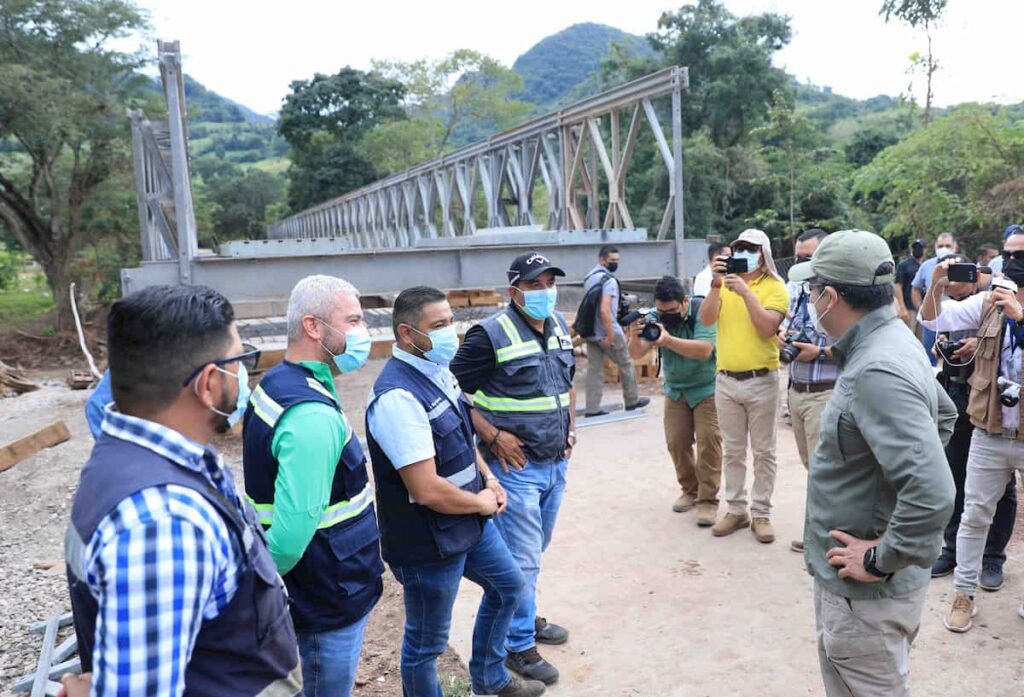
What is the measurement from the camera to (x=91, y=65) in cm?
2206

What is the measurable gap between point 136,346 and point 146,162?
44.5ft

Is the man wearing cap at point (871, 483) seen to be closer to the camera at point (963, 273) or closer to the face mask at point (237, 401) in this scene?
the face mask at point (237, 401)

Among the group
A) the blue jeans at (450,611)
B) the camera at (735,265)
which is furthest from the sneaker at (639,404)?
the blue jeans at (450,611)

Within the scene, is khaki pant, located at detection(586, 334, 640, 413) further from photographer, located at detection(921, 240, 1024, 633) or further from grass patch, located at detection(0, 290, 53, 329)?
grass patch, located at detection(0, 290, 53, 329)

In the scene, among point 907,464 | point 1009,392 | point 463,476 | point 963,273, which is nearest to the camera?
point 907,464

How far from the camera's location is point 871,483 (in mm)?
2268

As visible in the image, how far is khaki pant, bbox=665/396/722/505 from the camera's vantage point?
17.8 ft

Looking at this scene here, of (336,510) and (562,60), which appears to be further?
(562,60)

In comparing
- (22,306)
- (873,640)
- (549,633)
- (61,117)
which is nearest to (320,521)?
(873,640)

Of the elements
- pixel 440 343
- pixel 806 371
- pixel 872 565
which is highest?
pixel 440 343

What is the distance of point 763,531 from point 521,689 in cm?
237

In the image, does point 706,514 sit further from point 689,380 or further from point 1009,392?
point 1009,392

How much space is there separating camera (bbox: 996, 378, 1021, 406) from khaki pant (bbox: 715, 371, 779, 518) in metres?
1.43

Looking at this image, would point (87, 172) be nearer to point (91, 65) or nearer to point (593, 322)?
point (91, 65)
